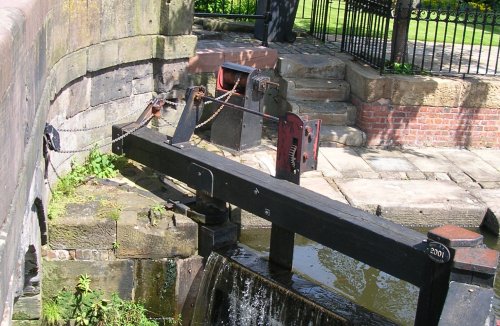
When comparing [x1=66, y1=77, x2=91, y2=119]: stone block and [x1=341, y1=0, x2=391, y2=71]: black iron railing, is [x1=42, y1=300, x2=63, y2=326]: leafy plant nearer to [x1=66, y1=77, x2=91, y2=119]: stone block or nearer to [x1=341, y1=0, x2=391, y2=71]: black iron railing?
[x1=66, y1=77, x2=91, y2=119]: stone block

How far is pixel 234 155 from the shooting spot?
348 inches

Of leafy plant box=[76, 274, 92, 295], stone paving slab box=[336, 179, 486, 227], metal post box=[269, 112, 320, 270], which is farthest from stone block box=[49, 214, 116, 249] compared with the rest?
stone paving slab box=[336, 179, 486, 227]

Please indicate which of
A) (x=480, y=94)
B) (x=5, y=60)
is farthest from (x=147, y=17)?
(x=5, y=60)

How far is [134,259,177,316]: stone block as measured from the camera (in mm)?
6887

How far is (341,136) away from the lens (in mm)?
9695

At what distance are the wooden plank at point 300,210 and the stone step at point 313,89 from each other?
9.61 feet

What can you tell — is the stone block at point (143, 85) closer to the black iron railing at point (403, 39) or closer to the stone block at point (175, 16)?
the stone block at point (175, 16)

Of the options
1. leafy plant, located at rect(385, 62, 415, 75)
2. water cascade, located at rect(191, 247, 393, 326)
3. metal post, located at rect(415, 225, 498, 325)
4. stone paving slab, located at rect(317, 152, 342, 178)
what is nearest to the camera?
metal post, located at rect(415, 225, 498, 325)

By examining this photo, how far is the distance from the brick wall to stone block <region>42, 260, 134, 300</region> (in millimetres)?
4093

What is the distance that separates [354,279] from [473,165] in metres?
2.86

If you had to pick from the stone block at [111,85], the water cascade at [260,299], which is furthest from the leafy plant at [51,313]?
the stone block at [111,85]

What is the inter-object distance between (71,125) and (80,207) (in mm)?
888

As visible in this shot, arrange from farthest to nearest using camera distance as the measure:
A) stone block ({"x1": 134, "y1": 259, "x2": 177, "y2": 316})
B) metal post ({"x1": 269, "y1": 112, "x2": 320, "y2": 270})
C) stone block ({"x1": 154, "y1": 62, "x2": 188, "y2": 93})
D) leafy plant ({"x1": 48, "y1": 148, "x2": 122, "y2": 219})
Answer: stone block ({"x1": 154, "y1": 62, "x2": 188, "y2": 93}) → stone block ({"x1": 134, "y1": 259, "x2": 177, "y2": 316}) → leafy plant ({"x1": 48, "y1": 148, "x2": 122, "y2": 219}) → metal post ({"x1": 269, "y1": 112, "x2": 320, "y2": 270})

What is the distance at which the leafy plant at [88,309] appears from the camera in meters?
6.52
